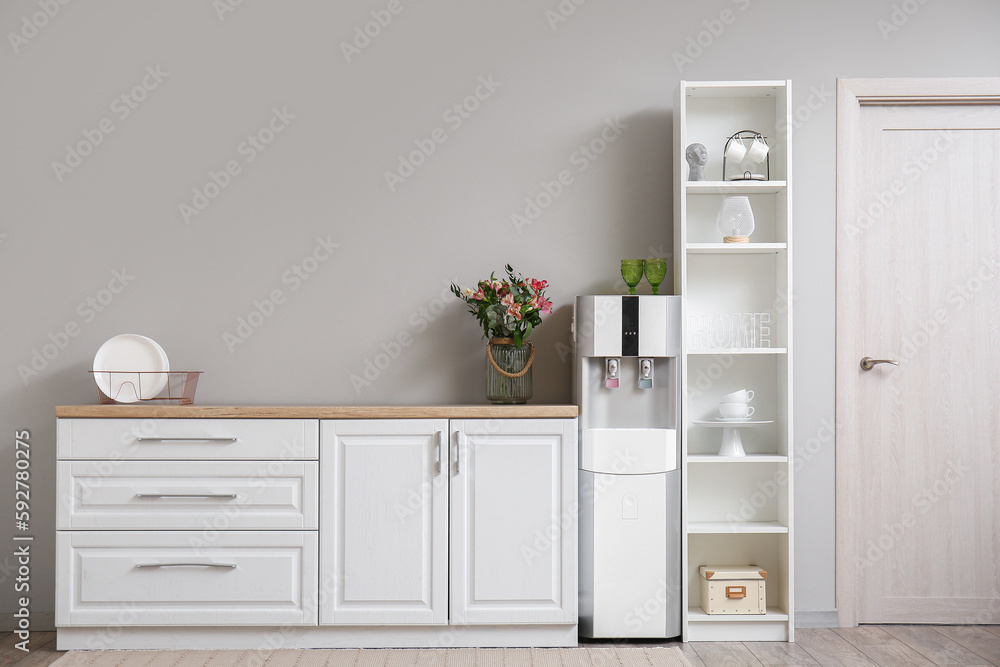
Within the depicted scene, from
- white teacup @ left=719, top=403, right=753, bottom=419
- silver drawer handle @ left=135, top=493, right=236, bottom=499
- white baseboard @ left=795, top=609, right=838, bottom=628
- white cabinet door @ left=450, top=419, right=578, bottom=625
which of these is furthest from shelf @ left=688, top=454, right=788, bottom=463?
silver drawer handle @ left=135, top=493, right=236, bottom=499

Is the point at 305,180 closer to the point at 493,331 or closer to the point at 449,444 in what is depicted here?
the point at 493,331

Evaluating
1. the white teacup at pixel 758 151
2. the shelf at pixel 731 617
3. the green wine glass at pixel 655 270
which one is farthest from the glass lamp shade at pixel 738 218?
the shelf at pixel 731 617

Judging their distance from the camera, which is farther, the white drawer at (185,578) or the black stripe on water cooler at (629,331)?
the black stripe on water cooler at (629,331)

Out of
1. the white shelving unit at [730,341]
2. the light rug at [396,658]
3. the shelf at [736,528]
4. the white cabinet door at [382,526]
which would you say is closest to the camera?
the light rug at [396,658]

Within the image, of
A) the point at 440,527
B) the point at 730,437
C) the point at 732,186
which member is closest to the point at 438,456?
the point at 440,527

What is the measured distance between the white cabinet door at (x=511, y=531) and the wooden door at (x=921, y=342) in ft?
3.89

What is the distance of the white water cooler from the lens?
2.58 m

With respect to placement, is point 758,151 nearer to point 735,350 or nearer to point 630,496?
point 735,350

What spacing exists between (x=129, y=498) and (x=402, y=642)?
1052mm

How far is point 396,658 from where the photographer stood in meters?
2.46

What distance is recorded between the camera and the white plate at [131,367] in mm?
2682

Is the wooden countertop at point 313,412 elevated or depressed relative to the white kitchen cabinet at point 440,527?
elevated

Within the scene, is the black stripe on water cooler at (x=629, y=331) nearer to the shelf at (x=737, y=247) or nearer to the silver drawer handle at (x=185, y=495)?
the shelf at (x=737, y=247)

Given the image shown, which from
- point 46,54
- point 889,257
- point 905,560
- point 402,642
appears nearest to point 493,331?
point 402,642
